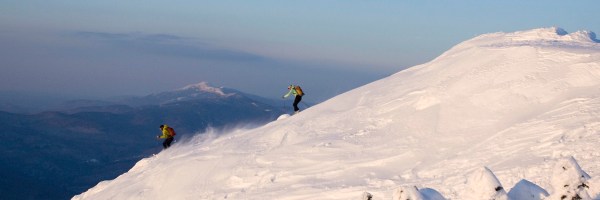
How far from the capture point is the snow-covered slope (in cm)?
2283

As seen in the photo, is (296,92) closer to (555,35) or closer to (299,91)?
(299,91)

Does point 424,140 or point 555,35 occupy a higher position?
point 555,35

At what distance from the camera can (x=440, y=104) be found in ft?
101

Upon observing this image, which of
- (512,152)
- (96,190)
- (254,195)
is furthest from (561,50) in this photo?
(96,190)

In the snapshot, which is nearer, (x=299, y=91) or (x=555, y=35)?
(x=555, y=35)

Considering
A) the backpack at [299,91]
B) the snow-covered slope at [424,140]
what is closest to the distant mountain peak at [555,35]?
the snow-covered slope at [424,140]

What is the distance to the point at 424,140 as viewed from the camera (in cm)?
2730

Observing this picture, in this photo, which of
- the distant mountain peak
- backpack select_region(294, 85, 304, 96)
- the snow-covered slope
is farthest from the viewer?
backpack select_region(294, 85, 304, 96)

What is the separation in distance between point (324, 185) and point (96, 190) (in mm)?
17749

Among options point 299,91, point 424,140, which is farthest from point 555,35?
point 424,140

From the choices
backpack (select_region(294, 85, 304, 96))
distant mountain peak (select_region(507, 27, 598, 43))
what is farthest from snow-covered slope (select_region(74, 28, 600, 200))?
backpack (select_region(294, 85, 304, 96))

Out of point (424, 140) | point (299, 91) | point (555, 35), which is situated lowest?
point (424, 140)

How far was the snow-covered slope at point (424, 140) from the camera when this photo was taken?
74.9ft

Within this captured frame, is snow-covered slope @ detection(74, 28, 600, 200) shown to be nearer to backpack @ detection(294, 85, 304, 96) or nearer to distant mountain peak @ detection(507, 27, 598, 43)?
distant mountain peak @ detection(507, 27, 598, 43)
